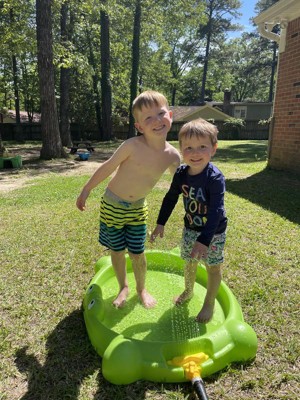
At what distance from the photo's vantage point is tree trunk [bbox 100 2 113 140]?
18389 mm

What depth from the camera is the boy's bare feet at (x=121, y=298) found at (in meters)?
2.39

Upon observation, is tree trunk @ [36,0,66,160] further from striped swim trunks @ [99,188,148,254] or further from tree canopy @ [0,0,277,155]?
striped swim trunks @ [99,188,148,254]

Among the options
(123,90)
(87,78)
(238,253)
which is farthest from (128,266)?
(123,90)

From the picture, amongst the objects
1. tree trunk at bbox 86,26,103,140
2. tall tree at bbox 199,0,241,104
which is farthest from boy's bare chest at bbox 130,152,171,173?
tall tree at bbox 199,0,241,104

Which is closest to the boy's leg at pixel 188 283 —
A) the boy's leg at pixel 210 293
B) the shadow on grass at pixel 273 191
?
the boy's leg at pixel 210 293

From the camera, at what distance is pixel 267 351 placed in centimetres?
204

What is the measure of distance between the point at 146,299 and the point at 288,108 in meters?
6.32

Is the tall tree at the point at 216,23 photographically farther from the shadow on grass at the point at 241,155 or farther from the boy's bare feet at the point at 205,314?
the boy's bare feet at the point at 205,314

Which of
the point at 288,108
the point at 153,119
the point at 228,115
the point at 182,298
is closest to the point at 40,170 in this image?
the point at 288,108

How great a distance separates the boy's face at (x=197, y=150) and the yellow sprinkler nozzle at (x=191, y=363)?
106cm

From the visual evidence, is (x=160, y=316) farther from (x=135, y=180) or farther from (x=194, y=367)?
(x=135, y=180)

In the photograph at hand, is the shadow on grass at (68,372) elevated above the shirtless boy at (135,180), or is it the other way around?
the shirtless boy at (135,180)

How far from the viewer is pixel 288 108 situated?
288 inches

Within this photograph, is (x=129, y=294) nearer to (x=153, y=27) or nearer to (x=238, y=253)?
(x=238, y=253)
